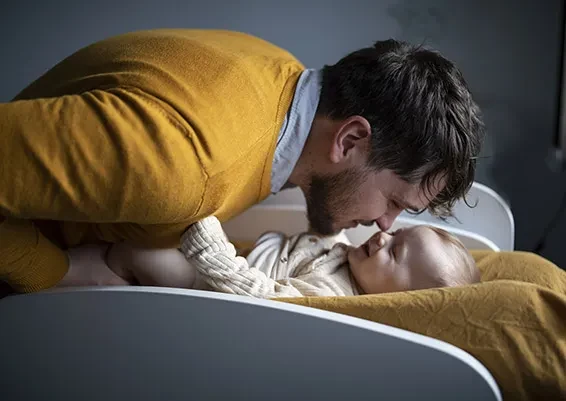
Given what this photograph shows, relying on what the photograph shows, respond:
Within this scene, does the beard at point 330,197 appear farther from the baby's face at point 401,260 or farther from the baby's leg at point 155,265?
the baby's leg at point 155,265

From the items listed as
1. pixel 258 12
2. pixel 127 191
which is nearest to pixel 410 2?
pixel 258 12

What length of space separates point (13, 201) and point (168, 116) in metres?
0.23

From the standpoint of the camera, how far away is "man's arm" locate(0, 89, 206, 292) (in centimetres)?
87

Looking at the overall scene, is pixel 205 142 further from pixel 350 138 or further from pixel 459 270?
pixel 459 270

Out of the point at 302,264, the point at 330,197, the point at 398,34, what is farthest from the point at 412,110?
the point at 398,34

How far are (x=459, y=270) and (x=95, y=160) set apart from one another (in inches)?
25.1

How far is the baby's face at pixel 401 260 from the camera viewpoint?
3.77ft

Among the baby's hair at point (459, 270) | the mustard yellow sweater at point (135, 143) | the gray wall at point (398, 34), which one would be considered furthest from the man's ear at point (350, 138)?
the gray wall at point (398, 34)

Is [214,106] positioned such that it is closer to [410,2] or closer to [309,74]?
[309,74]

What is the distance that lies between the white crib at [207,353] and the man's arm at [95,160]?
0.43 feet

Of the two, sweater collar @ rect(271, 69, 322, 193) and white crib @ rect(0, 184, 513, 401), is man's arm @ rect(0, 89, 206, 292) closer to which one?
white crib @ rect(0, 184, 513, 401)

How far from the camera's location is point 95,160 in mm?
884

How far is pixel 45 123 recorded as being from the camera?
88 centimetres

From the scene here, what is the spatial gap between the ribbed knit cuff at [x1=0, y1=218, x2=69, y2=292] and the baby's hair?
0.63 metres
